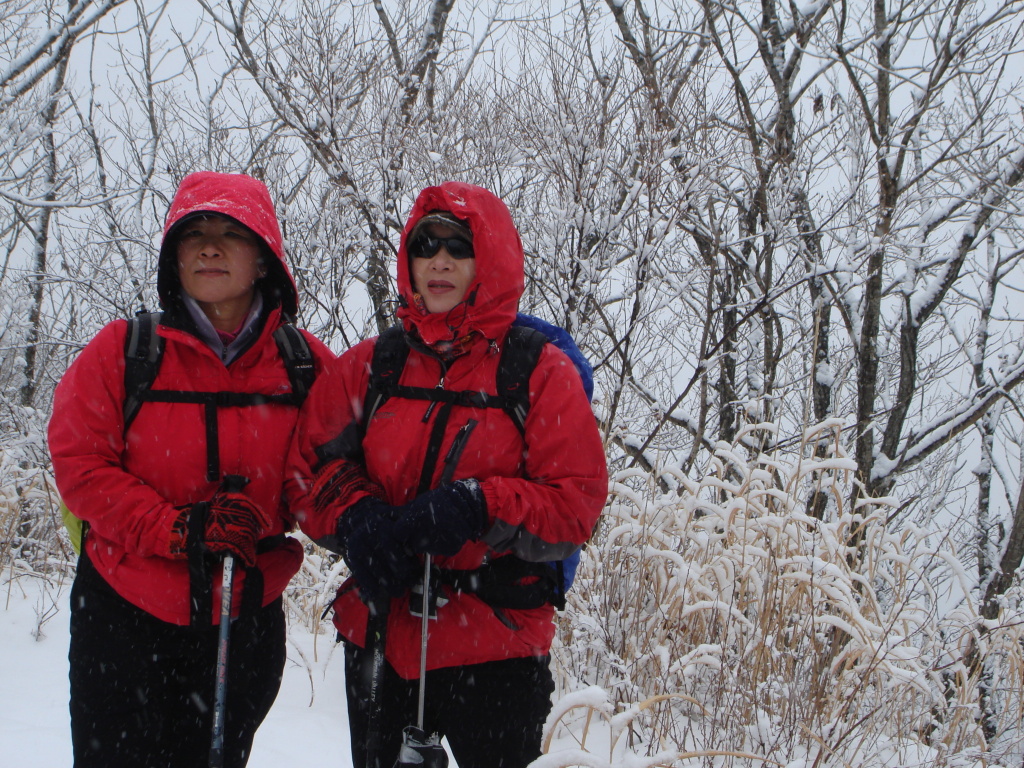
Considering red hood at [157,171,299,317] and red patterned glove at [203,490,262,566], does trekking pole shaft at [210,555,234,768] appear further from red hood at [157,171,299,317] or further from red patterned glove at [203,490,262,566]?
red hood at [157,171,299,317]

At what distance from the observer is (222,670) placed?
1.74m

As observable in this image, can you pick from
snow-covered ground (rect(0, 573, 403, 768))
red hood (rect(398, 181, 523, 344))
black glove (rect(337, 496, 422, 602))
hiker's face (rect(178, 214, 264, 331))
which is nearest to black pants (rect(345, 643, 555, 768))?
black glove (rect(337, 496, 422, 602))

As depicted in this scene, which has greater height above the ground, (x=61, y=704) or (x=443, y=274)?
(x=443, y=274)

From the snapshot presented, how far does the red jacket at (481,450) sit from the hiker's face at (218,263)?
351 mm

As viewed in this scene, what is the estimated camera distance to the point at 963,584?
A: 282 centimetres

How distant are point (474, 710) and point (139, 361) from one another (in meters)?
1.14

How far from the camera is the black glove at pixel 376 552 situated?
1.64 m

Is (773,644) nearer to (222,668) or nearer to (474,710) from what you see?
(474,710)

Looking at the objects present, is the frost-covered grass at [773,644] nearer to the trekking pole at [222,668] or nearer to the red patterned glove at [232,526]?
the trekking pole at [222,668]

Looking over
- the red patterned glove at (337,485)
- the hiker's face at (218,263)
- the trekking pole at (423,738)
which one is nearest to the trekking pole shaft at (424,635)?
the trekking pole at (423,738)

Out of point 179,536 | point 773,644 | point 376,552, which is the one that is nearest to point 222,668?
point 179,536

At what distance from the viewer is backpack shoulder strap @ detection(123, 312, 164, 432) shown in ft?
5.89

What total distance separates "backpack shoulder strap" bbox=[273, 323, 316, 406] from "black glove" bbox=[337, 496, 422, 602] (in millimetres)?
428

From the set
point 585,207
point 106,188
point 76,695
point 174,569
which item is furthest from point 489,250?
point 106,188
